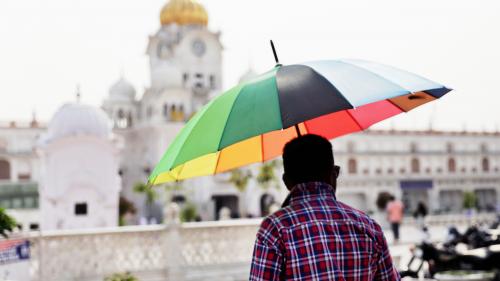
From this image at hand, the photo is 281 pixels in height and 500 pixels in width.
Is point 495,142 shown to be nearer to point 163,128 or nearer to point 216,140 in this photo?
point 163,128

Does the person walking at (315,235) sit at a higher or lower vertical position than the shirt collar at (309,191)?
lower

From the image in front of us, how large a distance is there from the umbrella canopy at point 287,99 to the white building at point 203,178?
2642 centimetres

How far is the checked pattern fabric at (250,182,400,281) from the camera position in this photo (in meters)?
2.40

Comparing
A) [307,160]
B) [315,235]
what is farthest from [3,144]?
[315,235]

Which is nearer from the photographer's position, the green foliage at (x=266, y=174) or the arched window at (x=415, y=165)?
the green foliage at (x=266, y=174)

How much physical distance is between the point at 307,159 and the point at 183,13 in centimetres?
4104

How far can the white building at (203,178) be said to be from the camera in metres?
37.0

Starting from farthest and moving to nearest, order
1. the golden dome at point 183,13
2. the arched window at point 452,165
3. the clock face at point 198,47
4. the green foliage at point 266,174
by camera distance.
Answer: the arched window at point 452,165 < the golden dome at point 183,13 < the clock face at point 198,47 < the green foliage at point 266,174

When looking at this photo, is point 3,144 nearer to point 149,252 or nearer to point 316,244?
point 149,252

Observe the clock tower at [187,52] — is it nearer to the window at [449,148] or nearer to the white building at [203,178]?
the white building at [203,178]

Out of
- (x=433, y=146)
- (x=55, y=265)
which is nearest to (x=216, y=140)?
(x=55, y=265)

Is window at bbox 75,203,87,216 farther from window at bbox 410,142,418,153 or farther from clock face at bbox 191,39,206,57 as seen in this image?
window at bbox 410,142,418,153

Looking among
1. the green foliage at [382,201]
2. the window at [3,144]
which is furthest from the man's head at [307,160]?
the green foliage at [382,201]

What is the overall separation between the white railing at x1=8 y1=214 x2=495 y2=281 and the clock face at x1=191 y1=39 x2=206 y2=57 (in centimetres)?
3126
